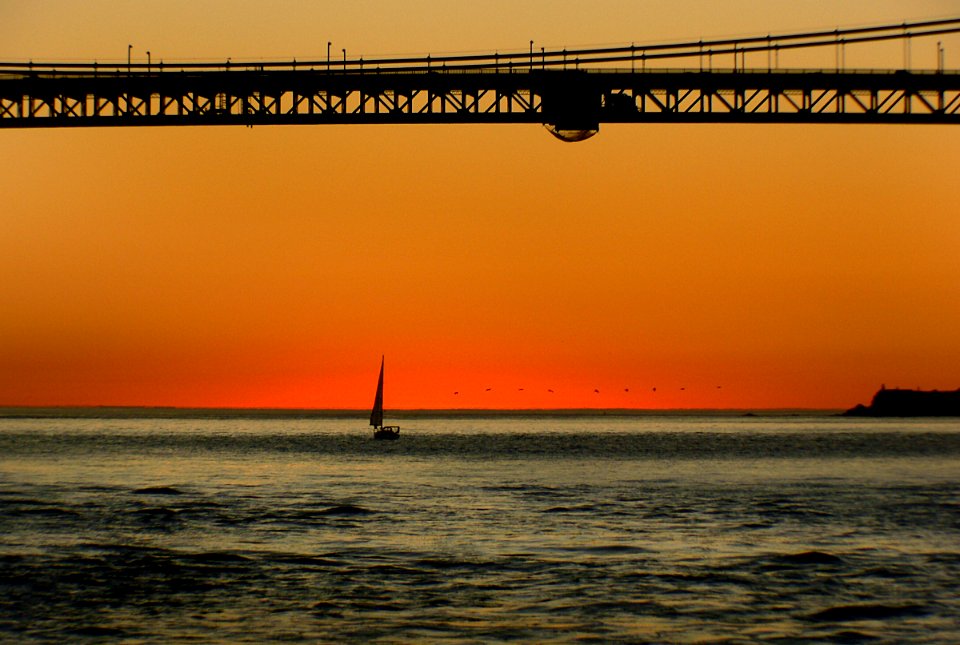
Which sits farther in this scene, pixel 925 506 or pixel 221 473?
pixel 221 473

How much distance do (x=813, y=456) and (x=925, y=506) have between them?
4984 centimetres

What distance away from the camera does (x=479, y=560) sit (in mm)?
30906

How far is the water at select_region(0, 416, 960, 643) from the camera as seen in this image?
76.1 ft

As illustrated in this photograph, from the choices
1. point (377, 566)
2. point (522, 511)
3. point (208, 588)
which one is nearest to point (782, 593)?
point (377, 566)

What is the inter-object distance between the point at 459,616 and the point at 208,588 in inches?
232

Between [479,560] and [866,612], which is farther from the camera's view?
[479,560]

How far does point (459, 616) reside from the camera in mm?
23812

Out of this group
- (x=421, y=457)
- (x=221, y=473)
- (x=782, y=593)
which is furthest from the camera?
(x=421, y=457)

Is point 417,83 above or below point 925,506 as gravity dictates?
above

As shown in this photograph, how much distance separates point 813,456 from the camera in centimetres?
9544

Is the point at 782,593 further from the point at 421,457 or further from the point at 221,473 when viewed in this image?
the point at 421,457

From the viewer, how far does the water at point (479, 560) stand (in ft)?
76.1

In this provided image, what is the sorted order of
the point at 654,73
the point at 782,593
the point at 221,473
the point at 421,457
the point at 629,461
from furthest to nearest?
the point at 421,457 → the point at 629,461 → the point at 221,473 → the point at 654,73 → the point at 782,593

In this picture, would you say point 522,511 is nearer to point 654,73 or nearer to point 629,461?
point 654,73
